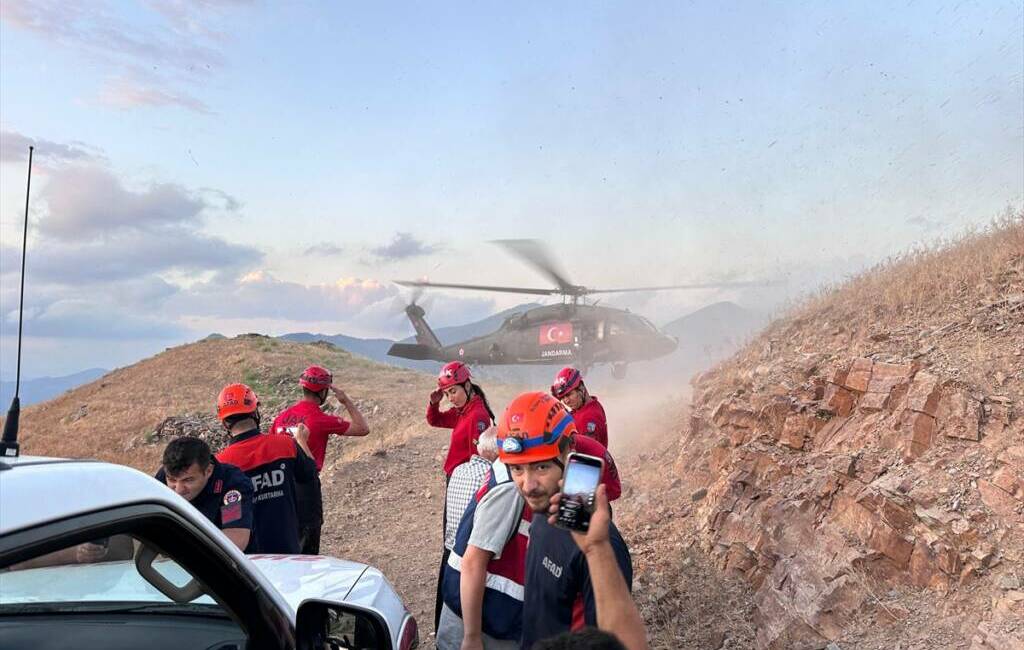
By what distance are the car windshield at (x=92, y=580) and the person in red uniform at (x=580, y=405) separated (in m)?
3.63

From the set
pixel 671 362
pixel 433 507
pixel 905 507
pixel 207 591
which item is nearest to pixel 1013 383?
pixel 905 507

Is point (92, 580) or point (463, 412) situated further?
point (463, 412)

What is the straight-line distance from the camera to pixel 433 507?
33.5 ft

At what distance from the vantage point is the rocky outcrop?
4.39m

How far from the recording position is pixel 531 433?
246cm

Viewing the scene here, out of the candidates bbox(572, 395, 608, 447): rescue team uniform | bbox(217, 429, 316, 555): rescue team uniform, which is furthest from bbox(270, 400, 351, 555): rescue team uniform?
bbox(572, 395, 608, 447): rescue team uniform

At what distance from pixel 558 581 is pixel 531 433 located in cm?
47

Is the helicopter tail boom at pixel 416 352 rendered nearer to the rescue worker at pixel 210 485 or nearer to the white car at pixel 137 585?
the rescue worker at pixel 210 485

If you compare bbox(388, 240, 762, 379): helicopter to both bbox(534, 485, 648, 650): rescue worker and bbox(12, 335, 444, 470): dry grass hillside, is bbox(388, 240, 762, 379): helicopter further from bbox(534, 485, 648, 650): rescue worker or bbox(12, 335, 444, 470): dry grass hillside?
bbox(534, 485, 648, 650): rescue worker

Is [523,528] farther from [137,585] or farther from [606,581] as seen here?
[137,585]

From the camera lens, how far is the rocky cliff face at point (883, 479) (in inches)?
169

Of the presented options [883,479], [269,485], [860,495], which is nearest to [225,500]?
[269,485]

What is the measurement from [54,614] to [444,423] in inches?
175

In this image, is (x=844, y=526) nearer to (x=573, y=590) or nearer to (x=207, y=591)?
(x=573, y=590)
